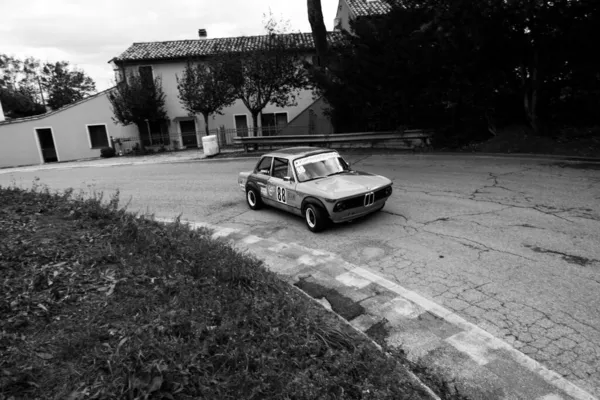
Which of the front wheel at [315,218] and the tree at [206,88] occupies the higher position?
the tree at [206,88]

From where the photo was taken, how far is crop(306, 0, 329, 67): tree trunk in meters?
19.4

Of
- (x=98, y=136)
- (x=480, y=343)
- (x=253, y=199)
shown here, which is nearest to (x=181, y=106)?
(x=98, y=136)

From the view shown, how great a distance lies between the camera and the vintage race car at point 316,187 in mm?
7367

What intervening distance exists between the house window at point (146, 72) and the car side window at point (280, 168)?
931 inches

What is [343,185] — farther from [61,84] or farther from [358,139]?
[61,84]

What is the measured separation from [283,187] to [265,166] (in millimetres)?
1249

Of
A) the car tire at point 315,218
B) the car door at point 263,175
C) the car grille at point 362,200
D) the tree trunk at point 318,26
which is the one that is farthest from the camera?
Answer: the tree trunk at point 318,26

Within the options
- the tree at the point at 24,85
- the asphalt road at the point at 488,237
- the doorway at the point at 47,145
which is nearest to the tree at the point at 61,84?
the tree at the point at 24,85

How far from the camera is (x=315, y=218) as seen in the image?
754 cm

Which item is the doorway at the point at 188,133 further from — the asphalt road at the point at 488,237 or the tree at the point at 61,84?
the tree at the point at 61,84

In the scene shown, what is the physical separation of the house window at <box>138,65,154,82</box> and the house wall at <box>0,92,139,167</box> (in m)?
3.08

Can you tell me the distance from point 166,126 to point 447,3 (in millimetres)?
23411

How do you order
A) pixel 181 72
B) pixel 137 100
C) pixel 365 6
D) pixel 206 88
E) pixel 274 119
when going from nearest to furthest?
pixel 206 88 < pixel 137 100 < pixel 365 6 < pixel 181 72 < pixel 274 119

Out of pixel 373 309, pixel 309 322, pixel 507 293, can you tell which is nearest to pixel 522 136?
pixel 507 293
